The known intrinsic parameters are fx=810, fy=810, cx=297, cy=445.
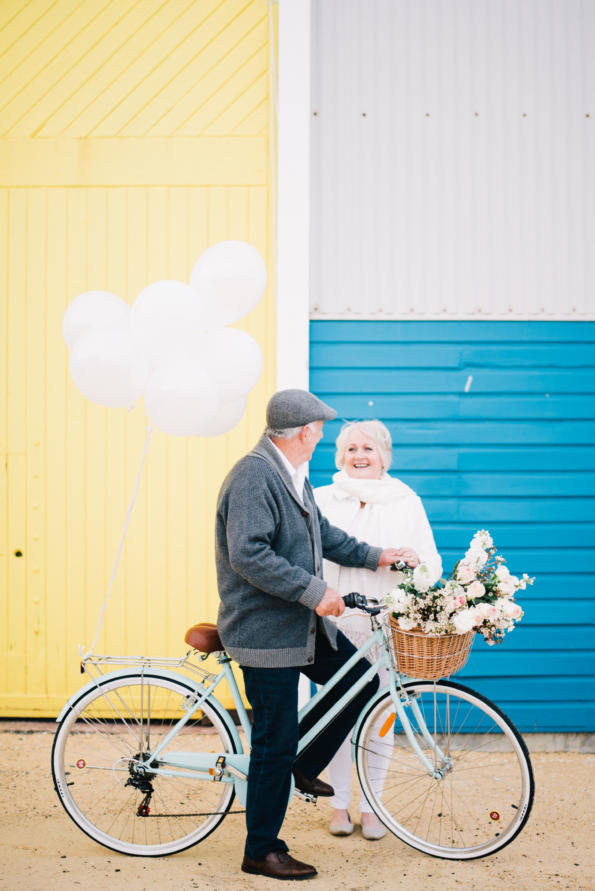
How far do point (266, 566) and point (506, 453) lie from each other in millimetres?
2221

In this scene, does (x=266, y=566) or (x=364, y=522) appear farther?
(x=364, y=522)

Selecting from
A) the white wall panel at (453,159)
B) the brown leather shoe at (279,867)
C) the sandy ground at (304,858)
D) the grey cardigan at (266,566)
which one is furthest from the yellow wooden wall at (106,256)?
the brown leather shoe at (279,867)

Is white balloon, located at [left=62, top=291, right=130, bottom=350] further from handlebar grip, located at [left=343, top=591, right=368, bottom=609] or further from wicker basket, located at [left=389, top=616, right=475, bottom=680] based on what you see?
wicker basket, located at [left=389, top=616, right=475, bottom=680]

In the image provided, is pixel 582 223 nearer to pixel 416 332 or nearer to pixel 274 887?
pixel 416 332

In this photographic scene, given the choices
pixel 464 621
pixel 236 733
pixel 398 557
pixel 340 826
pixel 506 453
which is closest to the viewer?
pixel 464 621

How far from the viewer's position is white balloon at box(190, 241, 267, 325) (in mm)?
3156

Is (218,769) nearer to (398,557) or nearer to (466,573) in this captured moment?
(398,557)

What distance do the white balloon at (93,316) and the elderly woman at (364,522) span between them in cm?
113

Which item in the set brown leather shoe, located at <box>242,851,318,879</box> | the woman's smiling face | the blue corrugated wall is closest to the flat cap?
the woman's smiling face

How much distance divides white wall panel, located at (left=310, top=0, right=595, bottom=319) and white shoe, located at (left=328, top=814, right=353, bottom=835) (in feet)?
8.56

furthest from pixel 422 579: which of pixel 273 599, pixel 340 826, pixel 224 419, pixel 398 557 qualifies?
pixel 340 826

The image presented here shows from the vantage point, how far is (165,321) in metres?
3.04

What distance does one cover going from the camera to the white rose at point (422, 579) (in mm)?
2941

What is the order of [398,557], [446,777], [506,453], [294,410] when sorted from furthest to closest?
[506,453] < [446,777] < [398,557] < [294,410]
